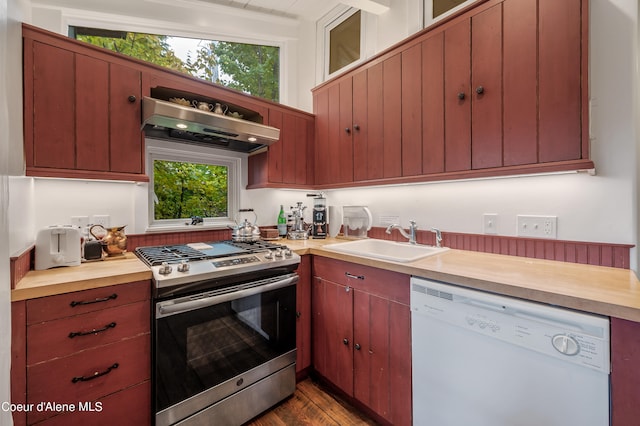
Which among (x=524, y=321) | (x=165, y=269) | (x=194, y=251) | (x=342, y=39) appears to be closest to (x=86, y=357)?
(x=165, y=269)

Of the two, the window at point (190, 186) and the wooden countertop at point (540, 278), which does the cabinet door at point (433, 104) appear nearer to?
the wooden countertop at point (540, 278)

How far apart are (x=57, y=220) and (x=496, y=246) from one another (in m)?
2.60

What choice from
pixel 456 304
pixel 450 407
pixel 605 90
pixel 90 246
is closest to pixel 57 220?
pixel 90 246

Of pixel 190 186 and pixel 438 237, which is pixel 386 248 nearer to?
pixel 438 237

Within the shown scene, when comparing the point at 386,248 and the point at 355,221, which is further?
the point at 355,221

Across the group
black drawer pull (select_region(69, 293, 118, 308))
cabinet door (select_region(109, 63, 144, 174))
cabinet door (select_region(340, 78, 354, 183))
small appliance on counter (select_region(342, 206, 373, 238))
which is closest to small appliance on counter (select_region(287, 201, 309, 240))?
small appliance on counter (select_region(342, 206, 373, 238))

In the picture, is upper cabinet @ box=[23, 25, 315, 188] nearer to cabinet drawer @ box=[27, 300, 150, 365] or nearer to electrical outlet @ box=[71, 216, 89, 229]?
electrical outlet @ box=[71, 216, 89, 229]

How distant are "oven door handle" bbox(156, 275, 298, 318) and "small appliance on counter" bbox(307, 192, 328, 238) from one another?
2.79ft

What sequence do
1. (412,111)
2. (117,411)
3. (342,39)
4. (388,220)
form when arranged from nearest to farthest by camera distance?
1. (117,411)
2. (412,111)
3. (388,220)
4. (342,39)

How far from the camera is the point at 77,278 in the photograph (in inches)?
43.8

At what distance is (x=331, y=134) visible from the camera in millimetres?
2344

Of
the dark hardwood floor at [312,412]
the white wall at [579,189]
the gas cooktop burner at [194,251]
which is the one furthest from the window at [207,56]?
the dark hardwood floor at [312,412]

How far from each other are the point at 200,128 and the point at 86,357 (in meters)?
1.34

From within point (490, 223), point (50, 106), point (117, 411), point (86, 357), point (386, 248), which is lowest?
point (117, 411)
